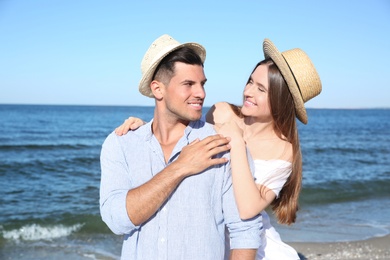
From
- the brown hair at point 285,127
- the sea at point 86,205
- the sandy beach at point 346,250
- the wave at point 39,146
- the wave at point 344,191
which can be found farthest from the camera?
the wave at point 39,146

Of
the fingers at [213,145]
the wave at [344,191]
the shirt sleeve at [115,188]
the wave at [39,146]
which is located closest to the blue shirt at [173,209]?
the shirt sleeve at [115,188]

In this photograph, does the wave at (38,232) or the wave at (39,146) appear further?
the wave at (39,146)

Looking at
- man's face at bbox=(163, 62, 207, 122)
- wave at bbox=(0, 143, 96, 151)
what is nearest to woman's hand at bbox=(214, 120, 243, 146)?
man's face at bbox=(163, 62, 207, 122)

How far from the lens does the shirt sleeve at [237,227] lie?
9.11ft

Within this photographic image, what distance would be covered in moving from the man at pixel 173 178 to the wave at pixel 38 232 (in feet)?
19.0

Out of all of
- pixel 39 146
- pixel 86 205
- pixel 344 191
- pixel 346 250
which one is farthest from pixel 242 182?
pixel 39 146

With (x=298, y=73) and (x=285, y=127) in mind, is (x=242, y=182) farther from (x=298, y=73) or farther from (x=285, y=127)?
(x=298, y=73)

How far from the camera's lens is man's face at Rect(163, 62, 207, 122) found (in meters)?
2.81

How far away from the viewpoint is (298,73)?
3264 millimetres

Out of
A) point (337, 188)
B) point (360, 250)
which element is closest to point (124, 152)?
point (360, 250)

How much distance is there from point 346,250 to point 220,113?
4.17 m

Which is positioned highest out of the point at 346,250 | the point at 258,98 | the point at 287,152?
the point at 258,98

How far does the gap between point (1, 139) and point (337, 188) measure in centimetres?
1737

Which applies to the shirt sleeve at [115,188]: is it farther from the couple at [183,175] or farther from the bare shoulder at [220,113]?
the bare shoulder at [220,113]
